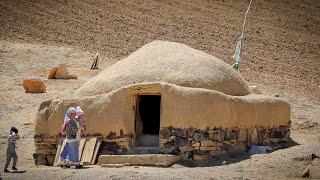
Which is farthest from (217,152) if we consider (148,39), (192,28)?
(192,28)

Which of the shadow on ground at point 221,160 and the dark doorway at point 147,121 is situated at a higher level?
the dark doorway at point 147,121

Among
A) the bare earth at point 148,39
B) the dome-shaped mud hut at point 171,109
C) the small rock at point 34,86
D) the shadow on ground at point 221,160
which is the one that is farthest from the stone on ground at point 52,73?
the shadow on ground at point 221,160

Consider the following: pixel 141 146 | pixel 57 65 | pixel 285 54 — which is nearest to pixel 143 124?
pixel 141 146

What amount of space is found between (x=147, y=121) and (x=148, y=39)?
18.3 metres

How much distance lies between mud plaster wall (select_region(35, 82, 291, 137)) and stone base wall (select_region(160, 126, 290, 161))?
132 millimetres

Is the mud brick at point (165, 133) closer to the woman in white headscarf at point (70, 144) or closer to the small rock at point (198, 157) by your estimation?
the small rock at point (198, 157)

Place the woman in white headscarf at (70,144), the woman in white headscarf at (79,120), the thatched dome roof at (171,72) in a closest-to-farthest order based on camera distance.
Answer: the woman in white headscarf at (70,144)
the woman in white headscarf at (79,120)
the thatched dome roof at (171,72)

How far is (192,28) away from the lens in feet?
123

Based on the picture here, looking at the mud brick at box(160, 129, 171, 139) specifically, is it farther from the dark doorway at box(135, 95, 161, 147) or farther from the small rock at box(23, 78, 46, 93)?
the small rock at box(23, 78, 46, 93)

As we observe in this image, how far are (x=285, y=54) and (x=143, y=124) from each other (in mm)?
19148

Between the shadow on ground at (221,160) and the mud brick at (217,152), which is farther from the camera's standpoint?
the mud brick at (217,152)

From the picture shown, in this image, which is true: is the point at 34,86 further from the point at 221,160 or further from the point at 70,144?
the point at 221,160

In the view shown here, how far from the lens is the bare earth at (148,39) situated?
27109mm

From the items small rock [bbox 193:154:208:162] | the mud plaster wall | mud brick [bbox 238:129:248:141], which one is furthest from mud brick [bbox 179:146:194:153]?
mud brick [bbox 238:129:248:141]
